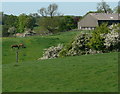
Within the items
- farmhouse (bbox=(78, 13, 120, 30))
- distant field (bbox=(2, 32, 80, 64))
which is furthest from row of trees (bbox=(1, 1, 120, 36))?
distant field (bbox=(2, 32, 80, 64))

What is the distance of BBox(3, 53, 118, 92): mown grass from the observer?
54.4 ft

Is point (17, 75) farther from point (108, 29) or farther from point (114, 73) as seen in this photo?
point (108, 29)

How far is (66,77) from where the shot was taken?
18.8 metres

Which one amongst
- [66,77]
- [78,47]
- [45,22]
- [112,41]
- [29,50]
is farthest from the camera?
[45,22]

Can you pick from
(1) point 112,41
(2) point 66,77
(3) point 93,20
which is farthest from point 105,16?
(2) point 66,77

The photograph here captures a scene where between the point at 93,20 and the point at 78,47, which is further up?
the point at 93,20

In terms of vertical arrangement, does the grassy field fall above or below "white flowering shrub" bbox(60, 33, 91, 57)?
below

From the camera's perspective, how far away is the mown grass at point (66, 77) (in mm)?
16578

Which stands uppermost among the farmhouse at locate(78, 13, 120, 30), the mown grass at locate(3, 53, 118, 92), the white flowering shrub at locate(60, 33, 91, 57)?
the farmhouse at locate(78, 13, 120, 30)

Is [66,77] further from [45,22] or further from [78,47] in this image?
[45,22]

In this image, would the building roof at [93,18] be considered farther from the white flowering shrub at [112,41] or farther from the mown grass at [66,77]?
the mown grass at [66,77]

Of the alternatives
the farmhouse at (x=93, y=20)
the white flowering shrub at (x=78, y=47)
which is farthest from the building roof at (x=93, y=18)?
the white flowering shrub at (x=78, y=47)

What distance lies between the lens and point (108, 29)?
3366 cm

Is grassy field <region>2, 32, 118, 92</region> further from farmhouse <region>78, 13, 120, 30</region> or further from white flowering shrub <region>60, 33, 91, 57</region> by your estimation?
farmhouse <region>78, 13, 120, 30</region>
